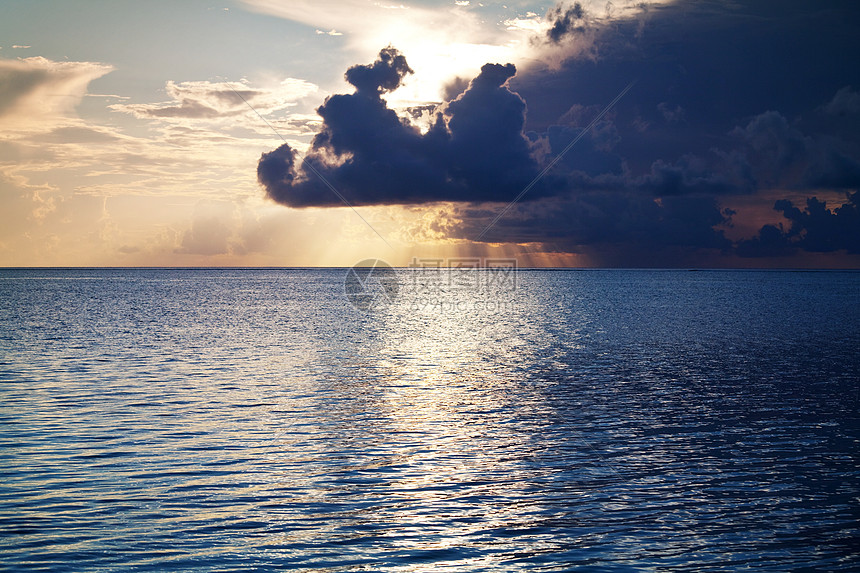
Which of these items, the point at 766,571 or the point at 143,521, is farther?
the point at 143,521

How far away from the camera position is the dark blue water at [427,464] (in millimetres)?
14727

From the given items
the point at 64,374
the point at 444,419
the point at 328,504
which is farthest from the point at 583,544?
the point at 64,374

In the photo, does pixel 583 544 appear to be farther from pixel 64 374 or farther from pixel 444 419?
pixel 64 374

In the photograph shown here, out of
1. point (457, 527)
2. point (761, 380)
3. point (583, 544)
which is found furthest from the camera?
point (761, 380)

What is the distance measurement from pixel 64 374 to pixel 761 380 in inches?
1618

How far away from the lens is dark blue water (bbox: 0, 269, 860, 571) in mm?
14727

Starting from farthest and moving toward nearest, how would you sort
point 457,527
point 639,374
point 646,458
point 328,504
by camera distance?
point 639,374, point 646,458, point 328,504, point 457,527

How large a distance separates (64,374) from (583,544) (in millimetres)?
35028

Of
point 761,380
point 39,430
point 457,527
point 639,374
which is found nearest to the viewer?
point 457,527

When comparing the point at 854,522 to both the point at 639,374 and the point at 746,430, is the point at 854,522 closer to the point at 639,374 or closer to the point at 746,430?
the point at 746,430

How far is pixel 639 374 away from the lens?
138 feet

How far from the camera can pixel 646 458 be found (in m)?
22.3

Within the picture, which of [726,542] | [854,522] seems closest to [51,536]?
[726,542]

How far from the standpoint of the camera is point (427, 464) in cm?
2152
